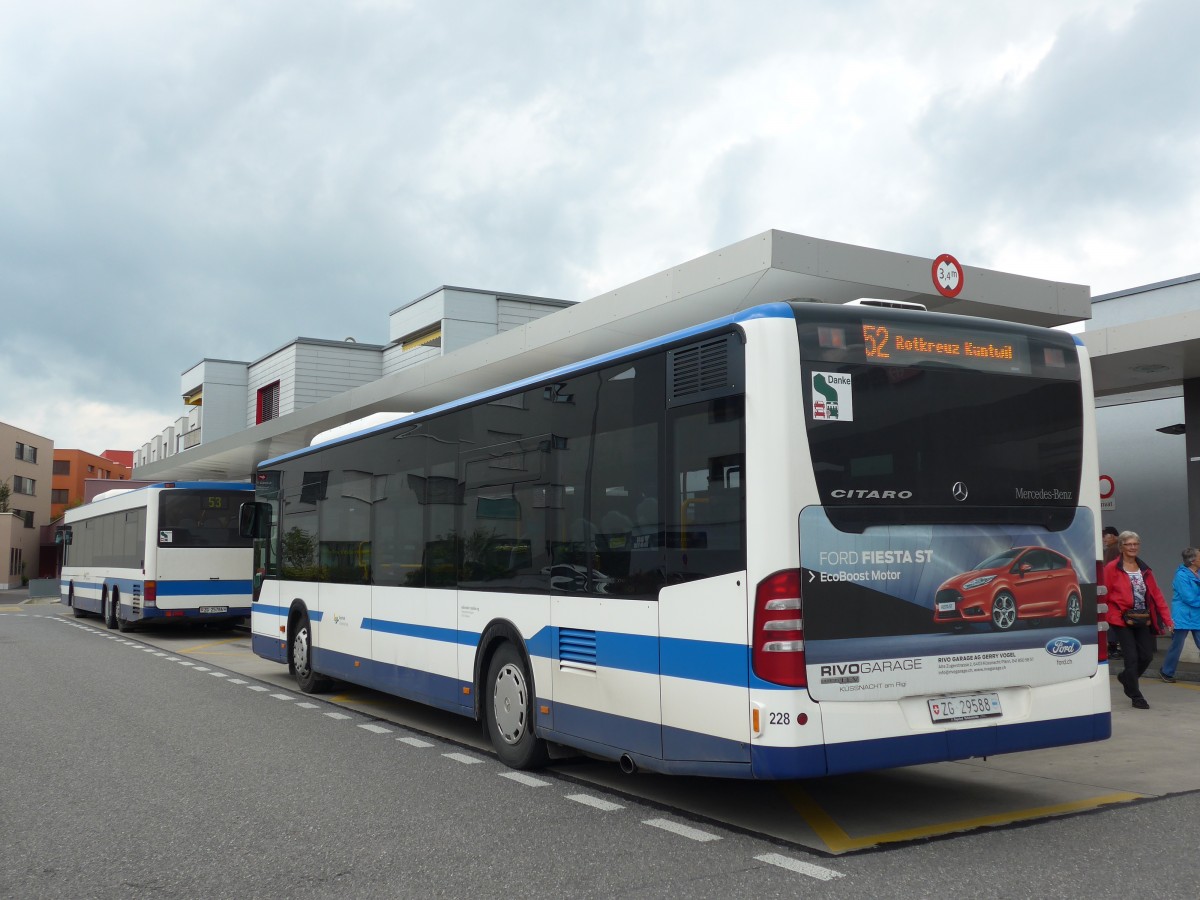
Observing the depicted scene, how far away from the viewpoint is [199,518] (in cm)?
2234

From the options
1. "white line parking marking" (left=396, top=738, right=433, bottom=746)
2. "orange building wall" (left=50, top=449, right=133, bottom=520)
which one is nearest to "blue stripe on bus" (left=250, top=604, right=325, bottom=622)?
"white line parking marking" (left=396, top=738, right=433, bottom=746)

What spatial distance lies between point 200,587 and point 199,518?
1365 mm

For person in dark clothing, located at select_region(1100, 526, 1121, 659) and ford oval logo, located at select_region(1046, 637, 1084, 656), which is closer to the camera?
ford oval logo, located at select_region(1046, 637, 1084, 656)

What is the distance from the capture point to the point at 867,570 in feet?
19.6

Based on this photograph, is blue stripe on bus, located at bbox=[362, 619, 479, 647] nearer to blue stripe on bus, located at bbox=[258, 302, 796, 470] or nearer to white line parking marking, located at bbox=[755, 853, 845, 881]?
blue stripe on bus, located at bbox=[258, 302, 796, 470]

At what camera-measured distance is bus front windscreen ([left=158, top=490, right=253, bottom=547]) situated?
72.4 ft

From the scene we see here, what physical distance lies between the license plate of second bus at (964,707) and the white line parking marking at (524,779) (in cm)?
285

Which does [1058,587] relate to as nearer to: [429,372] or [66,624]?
[429,372]

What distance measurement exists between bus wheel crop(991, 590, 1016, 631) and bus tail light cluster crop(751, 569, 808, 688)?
50.8 inches

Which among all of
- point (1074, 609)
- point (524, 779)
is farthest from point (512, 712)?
point (1074, 609)

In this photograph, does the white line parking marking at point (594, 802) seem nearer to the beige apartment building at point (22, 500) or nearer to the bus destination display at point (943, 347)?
the bus destination display at point (943, 347)

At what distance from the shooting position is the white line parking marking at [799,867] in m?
5.40

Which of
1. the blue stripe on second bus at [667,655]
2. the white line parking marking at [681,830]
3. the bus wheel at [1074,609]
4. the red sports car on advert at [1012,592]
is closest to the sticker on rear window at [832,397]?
the red sports car on advert at [1012,592]

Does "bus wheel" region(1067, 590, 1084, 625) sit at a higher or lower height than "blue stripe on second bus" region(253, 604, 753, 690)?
higher
